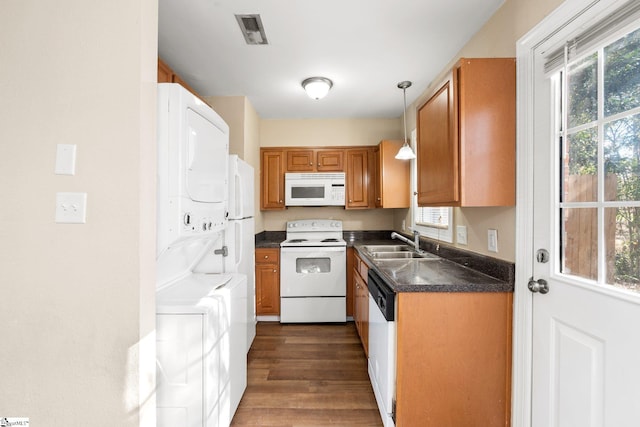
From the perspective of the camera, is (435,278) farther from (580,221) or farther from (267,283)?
(267,283)

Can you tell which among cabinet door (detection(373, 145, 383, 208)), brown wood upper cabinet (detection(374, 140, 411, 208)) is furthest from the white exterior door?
cabinet door (detection(373, 145, 383, 208))

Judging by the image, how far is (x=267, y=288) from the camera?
321cm

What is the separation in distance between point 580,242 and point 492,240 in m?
0.51

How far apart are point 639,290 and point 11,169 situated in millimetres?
2304

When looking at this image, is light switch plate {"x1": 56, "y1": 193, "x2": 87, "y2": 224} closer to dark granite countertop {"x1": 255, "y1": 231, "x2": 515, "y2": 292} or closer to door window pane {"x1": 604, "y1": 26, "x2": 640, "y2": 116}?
dark granite countertop {"x1": 255, "y1": 231, "x2": 515, "y2": 292}

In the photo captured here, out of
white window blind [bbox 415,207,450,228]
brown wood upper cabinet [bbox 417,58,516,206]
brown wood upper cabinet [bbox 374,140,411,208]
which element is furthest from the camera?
brown wood upper cabinet [bbox 374,140,411,208]

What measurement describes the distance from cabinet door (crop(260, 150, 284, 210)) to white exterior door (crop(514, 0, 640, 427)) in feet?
8.72

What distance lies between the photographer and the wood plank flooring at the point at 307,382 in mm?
1753

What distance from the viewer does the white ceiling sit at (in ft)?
5.30

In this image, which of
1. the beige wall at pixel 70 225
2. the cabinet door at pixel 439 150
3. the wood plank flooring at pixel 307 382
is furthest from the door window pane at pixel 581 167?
the beige wall at pixel 70 225

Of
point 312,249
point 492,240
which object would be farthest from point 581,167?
point 312,249

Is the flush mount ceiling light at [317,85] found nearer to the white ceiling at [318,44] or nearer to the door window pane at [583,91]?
the white ceiling at [318,44]

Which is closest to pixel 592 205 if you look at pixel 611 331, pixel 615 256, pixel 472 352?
pixel 615 256

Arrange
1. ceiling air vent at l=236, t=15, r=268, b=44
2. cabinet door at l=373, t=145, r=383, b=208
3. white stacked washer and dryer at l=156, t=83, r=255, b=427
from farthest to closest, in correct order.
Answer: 1. cabinet door at l=373, t=145, r=383, b=208
2. ceiling air vent at l=236, t=15, r=268, b=44
3. white stacked washer and dryer at l=156, t=83, r=255, b=427
